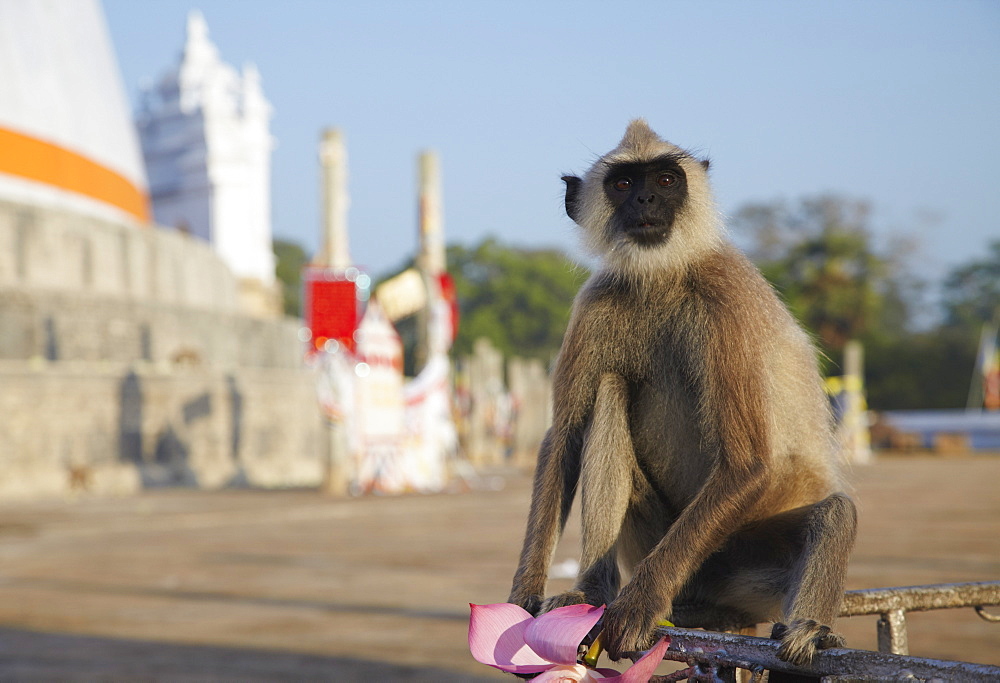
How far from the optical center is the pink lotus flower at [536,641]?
172cm

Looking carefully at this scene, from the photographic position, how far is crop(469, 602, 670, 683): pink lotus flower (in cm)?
172

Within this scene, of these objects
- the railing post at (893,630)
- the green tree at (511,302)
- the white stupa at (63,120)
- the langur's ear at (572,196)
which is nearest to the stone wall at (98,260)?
the white stupa at (63,120)

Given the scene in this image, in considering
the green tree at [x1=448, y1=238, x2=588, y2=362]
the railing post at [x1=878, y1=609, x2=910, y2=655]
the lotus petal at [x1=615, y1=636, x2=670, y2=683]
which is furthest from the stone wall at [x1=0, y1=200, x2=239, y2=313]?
the green tree at [x1=448, y1=238, x2=588, y2=362]

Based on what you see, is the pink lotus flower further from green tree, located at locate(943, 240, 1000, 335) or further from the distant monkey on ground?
green tree, located at locate(943, 240, 1000, 335)

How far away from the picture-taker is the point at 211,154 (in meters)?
36.5

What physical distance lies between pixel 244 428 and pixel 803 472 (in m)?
16.8

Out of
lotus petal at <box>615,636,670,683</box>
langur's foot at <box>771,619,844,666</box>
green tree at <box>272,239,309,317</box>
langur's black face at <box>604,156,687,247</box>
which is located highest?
green tree at <box>272,239,309,317</box>

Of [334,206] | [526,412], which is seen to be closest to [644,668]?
[334,206]

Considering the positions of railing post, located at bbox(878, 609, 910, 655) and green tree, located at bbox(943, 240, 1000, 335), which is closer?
railing post, located at bbox(878, 609, 910, 655)

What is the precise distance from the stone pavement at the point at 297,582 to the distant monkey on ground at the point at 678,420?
2004 millimetres

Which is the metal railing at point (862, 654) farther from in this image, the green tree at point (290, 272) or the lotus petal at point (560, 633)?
the green tree at point (290, 272)

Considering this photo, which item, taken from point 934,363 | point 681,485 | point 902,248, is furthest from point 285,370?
point 902,248

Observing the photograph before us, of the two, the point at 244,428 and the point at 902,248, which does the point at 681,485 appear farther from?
the point at 902,248

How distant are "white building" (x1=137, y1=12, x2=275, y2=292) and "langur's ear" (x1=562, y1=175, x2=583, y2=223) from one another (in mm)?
34044
